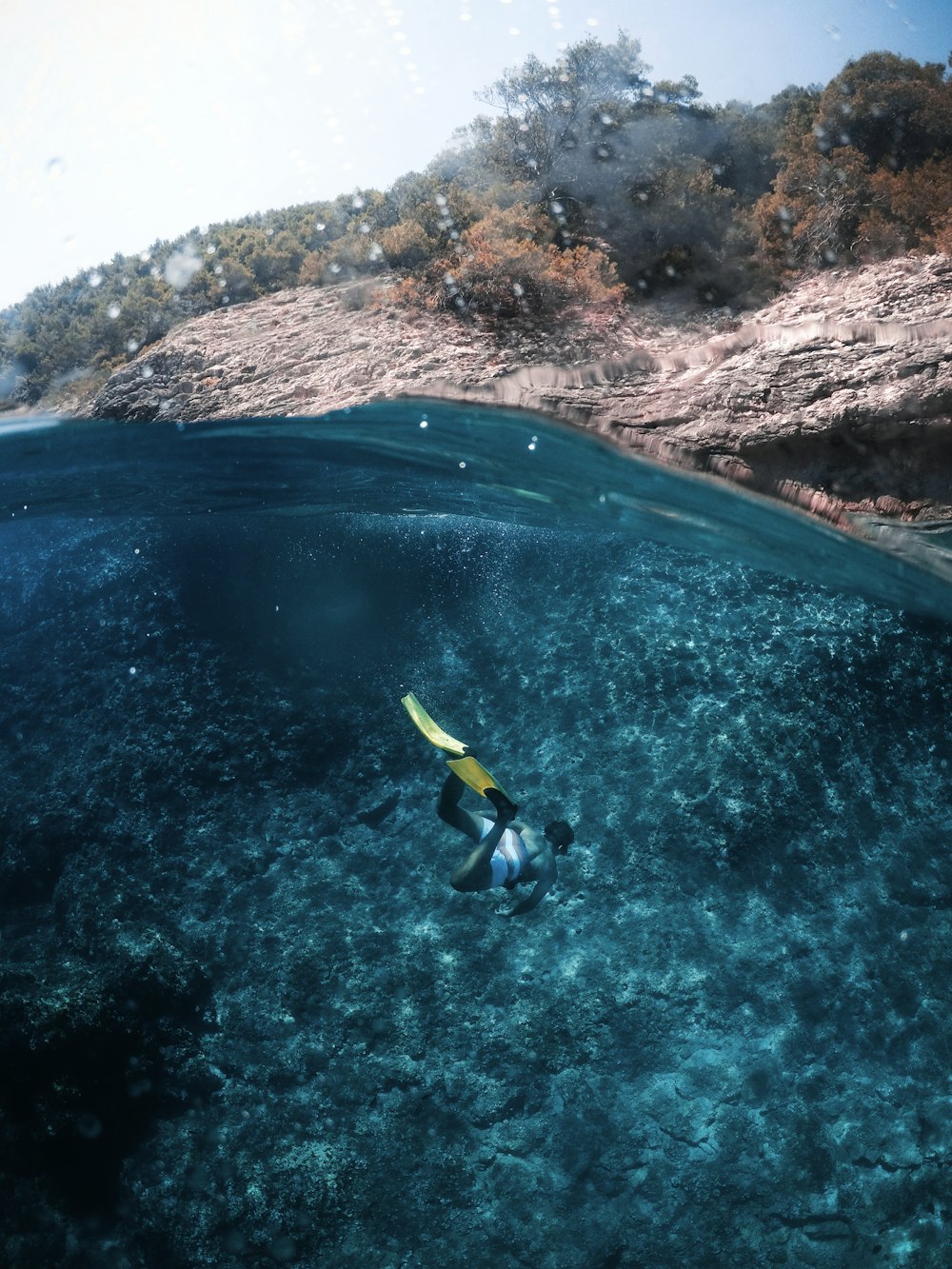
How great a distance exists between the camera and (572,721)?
29.0ft

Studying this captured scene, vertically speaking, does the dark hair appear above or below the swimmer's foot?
below

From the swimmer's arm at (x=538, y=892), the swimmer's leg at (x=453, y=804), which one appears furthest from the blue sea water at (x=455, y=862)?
the swimmer's leg at (x=453, y=804)

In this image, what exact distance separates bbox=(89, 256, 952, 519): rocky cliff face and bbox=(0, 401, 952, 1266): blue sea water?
1.46ft

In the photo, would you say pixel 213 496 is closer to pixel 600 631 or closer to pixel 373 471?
pixel 373 471

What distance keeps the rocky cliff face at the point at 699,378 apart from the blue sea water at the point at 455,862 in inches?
17.5

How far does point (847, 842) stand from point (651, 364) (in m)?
5.55

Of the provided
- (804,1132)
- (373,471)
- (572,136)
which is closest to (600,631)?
(373,471)

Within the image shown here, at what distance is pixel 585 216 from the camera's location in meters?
12.2

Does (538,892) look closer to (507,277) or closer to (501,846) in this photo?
(501,846)

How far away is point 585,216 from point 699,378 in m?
5.24

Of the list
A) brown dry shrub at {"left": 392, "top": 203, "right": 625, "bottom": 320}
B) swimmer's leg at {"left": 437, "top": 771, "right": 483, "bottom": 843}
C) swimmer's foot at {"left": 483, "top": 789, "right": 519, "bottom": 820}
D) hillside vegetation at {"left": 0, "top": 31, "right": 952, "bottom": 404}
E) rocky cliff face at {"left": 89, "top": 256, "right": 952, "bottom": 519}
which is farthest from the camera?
hillside vegetation at {"left": 0, "top": 31, "right": 952, "bottom": 404}

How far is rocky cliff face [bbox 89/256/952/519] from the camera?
25.3 ft

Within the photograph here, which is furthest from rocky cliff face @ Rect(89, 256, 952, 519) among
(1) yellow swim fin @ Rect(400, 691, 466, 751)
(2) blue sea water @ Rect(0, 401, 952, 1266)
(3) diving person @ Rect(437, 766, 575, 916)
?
(3) diving person @ Rect(437, 766, 575, 916)

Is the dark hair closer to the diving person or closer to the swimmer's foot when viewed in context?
the diving person
